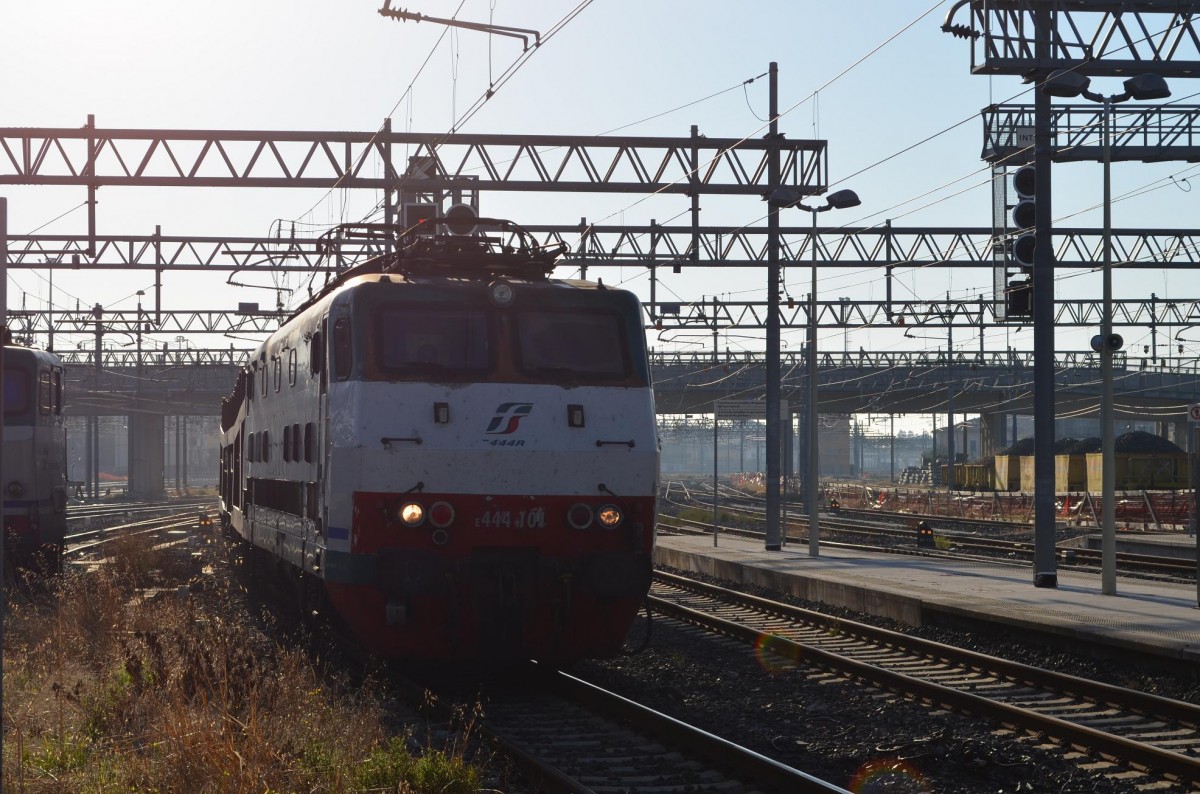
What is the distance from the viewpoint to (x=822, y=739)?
9.51 metres

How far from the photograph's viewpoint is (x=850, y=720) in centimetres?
1028

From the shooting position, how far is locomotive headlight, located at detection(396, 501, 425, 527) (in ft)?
33.7

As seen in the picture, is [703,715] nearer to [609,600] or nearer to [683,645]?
[609,600]

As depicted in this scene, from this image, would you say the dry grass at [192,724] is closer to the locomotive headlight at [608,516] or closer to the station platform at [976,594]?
the locomotive headlight at [608,516]

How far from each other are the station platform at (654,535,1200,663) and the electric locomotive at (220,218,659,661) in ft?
16.5

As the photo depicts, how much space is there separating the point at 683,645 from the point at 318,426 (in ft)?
17.4

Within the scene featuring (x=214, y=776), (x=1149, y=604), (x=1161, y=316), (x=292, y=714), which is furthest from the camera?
(x=1161, y=316)

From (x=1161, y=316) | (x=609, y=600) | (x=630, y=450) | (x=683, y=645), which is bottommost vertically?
(x=683, y=645)

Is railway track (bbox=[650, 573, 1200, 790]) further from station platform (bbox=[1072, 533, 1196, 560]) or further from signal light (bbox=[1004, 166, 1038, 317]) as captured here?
station platform (bbox=[1072, 533, 1196, 560])

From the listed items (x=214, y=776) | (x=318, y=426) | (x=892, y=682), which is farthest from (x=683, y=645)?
(x=214, y=776)

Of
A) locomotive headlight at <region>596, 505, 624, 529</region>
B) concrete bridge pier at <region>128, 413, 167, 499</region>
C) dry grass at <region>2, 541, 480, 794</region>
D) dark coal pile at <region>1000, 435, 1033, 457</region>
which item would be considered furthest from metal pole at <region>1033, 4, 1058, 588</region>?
concrete bridge pier at <region>128, 413, 167, 499</region>

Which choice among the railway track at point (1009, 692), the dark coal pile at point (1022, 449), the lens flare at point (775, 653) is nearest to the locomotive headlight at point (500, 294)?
the lens flare at point (775, 653)

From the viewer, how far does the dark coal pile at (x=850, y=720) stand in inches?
328

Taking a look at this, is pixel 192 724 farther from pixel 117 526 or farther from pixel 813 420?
pixel 117 526
